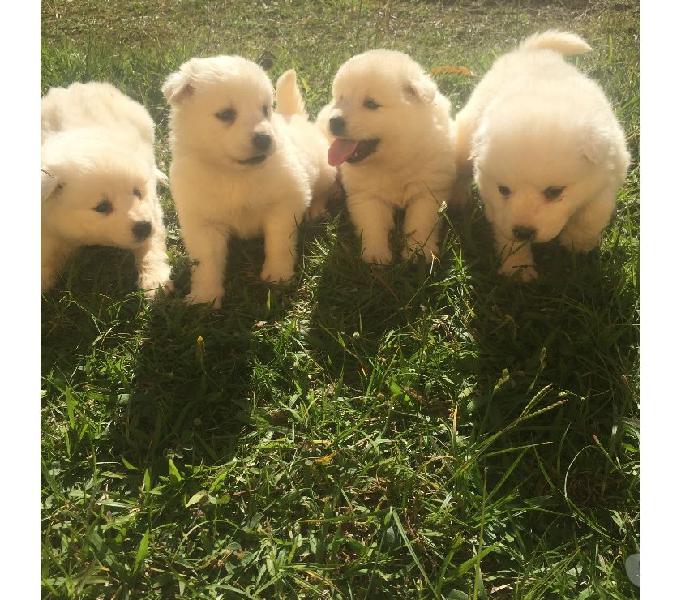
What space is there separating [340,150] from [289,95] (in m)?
0.48

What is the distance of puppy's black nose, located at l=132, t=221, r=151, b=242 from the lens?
7.44ft

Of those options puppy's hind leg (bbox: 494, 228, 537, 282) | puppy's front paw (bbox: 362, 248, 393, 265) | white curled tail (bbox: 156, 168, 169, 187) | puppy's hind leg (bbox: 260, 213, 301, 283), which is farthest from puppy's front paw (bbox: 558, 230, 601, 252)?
white curled tail (bbox: 156, 168, 169, 187)

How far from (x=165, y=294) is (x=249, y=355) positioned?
49cm

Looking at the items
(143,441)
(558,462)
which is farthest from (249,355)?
(558,462)

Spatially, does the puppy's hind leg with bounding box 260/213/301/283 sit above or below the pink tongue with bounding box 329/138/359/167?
below

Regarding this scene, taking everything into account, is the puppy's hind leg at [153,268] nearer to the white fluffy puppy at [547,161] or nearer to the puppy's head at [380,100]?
the puppy's head at [380,100]

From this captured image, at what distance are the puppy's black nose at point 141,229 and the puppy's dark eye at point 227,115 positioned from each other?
0.48 m

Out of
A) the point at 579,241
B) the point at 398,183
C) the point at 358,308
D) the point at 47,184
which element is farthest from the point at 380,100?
the point at 47,184

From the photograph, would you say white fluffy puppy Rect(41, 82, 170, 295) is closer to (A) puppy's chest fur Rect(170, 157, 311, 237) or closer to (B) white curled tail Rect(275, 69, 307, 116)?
(A) puppy's chest fur Rect(170, 157, 311, 237)

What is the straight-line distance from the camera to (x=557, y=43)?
100 inches
